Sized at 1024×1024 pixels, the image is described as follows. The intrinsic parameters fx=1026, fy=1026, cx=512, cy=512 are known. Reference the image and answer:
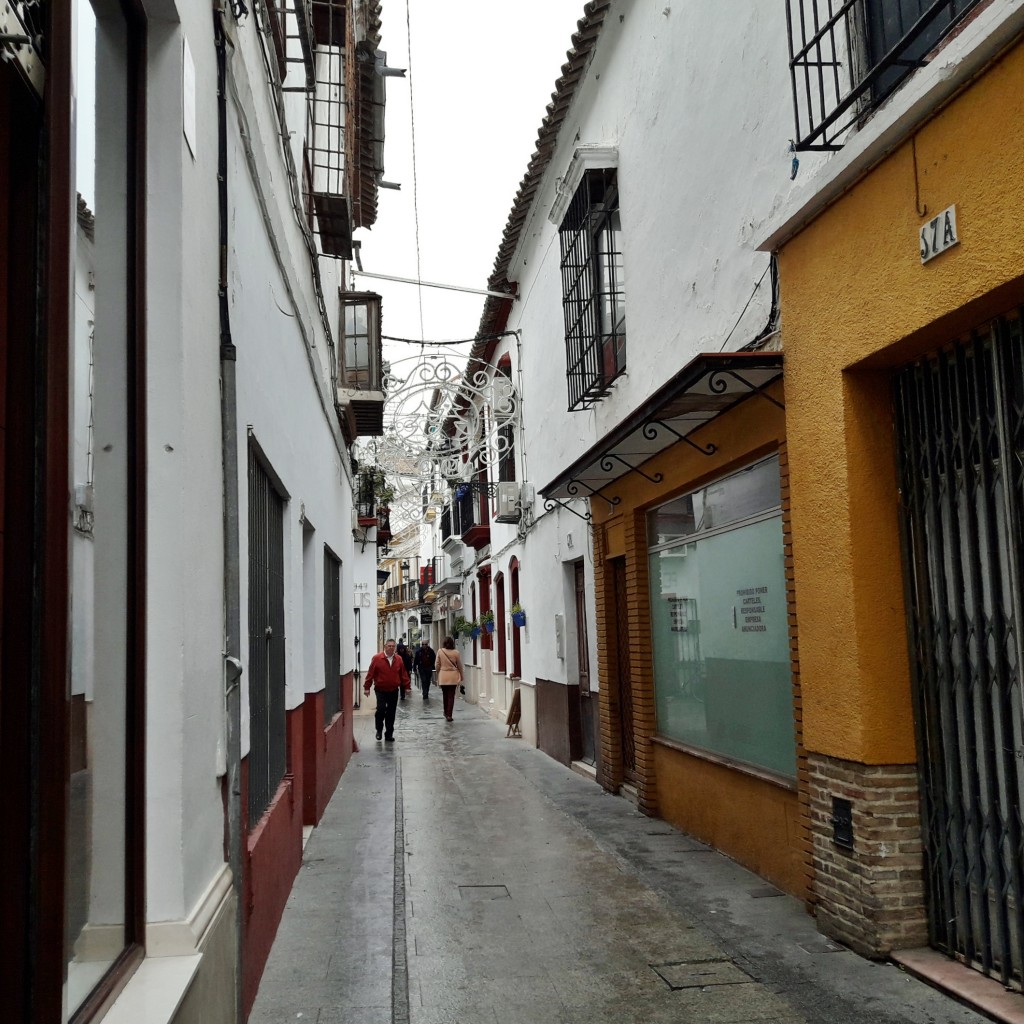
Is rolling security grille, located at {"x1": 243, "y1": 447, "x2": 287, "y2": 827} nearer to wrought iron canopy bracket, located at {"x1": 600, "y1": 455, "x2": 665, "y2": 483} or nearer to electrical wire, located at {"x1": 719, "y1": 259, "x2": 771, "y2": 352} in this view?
wrought iron canopy bracket, located at {"x1": 600, "y1": 455, "x2": 665, "y2": 483}

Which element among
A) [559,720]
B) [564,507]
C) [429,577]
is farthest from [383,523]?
[429,577]

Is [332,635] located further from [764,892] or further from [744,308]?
[744,308]

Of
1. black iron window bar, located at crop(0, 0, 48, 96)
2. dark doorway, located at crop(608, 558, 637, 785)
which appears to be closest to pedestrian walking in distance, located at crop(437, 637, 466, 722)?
dark doorway, located at crop(608, 558, 637, 785)

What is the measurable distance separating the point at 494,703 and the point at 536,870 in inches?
542

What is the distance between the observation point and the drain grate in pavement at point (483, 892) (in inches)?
267

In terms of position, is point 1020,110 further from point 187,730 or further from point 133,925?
point 133,925

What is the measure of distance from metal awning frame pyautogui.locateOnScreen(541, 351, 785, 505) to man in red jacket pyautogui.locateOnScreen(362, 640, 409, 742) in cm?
641

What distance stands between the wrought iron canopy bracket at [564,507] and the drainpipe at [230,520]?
7102mm

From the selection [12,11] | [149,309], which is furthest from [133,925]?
[12,11]

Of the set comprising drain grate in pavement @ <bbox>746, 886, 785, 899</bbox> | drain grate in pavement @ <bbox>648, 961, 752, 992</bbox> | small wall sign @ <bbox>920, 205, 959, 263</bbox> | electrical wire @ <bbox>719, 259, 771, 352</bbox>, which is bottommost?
drain grate in pavement @ <bbox>648, 961, 752, 992</bbox>

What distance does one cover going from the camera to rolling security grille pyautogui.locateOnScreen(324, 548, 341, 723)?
11492 millimetres

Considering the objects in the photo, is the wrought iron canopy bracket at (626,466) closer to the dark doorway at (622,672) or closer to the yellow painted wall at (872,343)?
the dark doorway at (622,672)

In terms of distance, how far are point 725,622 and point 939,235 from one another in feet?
12.6

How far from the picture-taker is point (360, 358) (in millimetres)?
13234
